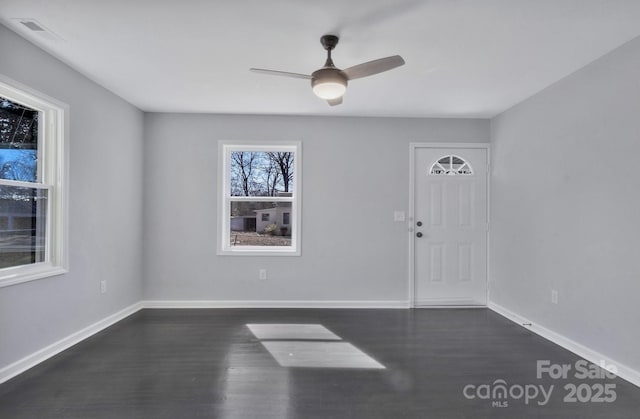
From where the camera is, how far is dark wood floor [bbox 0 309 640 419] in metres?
2.00

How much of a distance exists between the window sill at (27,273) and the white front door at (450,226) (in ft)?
12.2

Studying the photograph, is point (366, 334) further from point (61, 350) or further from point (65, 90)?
point (65, 90)

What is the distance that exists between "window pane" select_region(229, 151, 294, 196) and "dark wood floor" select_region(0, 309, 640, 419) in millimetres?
1706

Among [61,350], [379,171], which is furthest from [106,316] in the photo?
[379,171]

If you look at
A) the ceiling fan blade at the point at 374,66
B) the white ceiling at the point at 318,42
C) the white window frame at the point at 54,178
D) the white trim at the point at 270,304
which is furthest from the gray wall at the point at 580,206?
the white window frame at the point at 54,178

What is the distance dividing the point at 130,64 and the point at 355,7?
199cm

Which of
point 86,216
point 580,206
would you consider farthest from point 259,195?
point 580,206

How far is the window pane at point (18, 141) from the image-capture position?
94.7 inches

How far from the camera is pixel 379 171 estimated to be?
418cm

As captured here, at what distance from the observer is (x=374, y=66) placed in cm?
218

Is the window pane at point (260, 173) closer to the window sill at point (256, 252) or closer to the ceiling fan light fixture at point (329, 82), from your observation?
the window sill at point (256, 252)

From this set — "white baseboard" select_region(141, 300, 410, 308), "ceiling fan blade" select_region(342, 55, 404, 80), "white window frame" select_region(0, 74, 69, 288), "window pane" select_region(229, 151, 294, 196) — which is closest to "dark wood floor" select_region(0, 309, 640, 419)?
"white baseboard" select_region(141, 300, 410, 308)

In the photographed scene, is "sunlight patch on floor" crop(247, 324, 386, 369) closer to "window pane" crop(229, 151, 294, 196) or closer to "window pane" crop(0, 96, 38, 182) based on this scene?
"window pane" crop(229, 151, 294, 196)

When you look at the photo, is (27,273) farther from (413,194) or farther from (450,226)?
(450,226)
